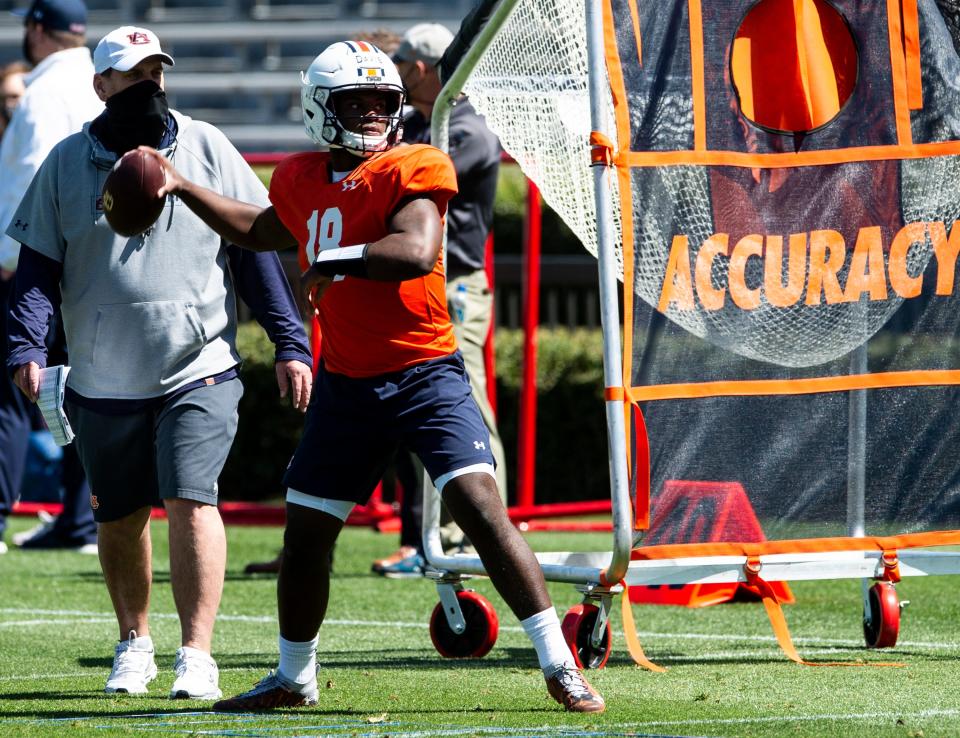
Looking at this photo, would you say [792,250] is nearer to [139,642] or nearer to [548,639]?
[548,639]

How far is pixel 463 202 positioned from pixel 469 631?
262cm

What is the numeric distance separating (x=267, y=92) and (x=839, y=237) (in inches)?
1317

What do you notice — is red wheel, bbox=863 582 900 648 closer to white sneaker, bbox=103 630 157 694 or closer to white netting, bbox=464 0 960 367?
white netting, bbox=464 0 960 367

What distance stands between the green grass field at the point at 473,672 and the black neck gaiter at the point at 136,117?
166cm

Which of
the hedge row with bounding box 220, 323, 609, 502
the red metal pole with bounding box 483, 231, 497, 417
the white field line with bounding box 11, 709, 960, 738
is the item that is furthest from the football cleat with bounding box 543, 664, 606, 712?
the hedge row with bounding box 220, 323, 609, 502

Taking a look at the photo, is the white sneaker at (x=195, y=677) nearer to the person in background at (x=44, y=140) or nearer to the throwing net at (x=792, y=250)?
the throwing net at (x=792, y=250)

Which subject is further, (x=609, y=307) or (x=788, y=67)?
(x=788, y=67)

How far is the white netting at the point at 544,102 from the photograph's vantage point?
6191 mm

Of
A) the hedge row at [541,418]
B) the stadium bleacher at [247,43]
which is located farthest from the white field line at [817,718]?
the stadium bleacher at [247,43]

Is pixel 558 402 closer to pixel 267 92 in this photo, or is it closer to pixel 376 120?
pixel 376 120

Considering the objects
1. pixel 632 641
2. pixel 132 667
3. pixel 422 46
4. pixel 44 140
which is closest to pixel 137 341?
pixel 132 667

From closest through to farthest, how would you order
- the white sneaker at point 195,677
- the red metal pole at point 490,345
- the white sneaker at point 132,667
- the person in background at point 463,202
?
1. the white sneaker at point 195,677
2. the white sneaker at point 132,667
3. the person in background at point 463,202
4. the red metal pole at point 490,345

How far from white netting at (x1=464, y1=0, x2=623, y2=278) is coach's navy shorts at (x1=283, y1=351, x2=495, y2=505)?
1528 mm

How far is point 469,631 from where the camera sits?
6.10m
